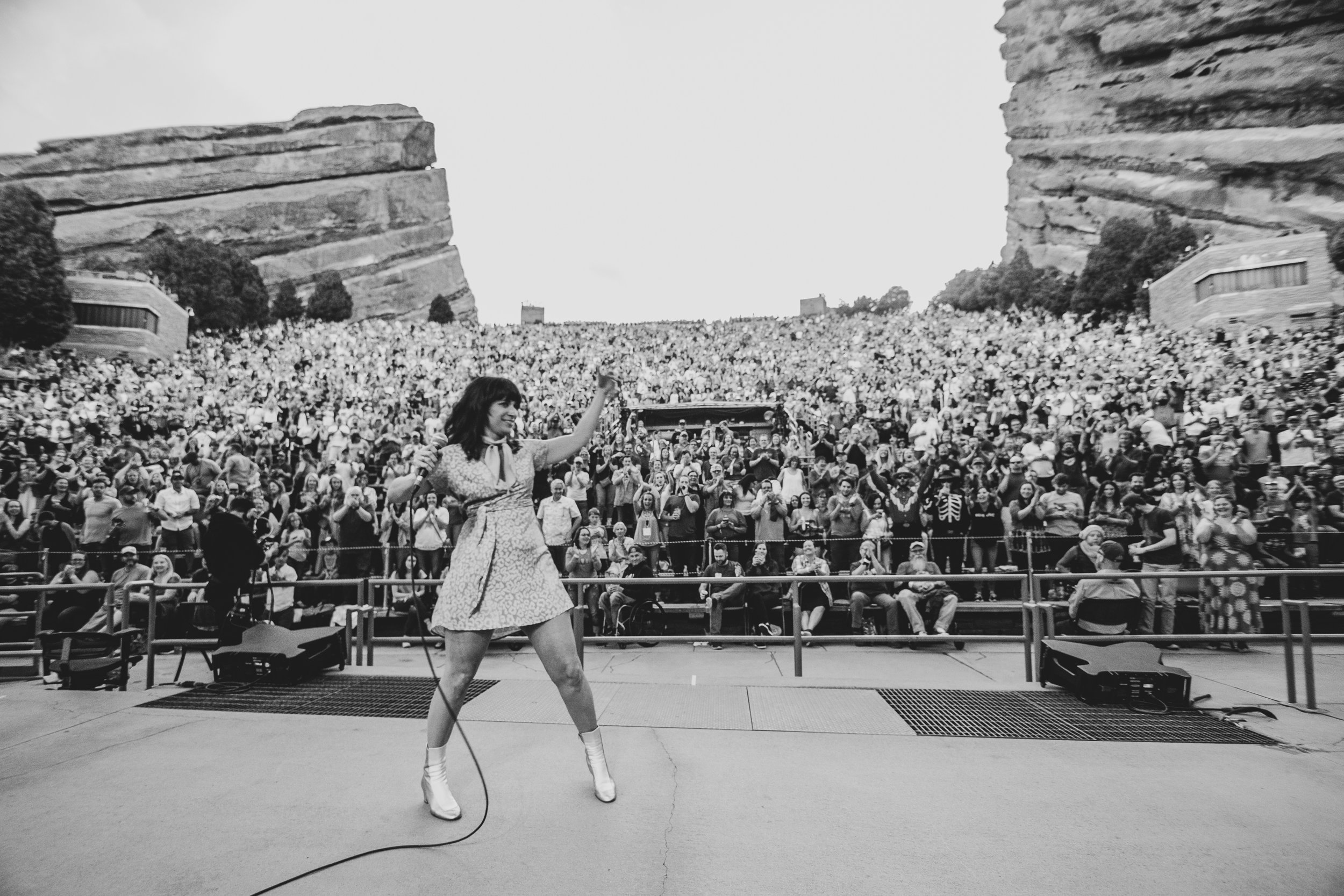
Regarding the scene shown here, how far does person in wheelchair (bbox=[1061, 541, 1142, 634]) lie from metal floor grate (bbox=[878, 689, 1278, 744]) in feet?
5.17

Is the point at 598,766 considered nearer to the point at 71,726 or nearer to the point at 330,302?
the point at 71,726

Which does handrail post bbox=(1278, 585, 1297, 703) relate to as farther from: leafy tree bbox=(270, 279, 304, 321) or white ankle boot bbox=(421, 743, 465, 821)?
leafy tree bbox=(270, 279, 304, 321)

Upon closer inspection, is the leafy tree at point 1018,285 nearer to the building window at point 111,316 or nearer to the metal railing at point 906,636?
the metal railing at point 906,636

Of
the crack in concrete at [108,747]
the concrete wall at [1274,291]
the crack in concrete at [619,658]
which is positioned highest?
the concrete wall at [1274,291]

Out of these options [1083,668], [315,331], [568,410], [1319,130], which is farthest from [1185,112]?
[1083,668]

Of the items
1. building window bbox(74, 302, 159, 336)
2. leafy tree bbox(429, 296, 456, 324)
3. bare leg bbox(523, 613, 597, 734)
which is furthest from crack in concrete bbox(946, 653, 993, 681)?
leafy tree bbox(429, 296, 456, 324)

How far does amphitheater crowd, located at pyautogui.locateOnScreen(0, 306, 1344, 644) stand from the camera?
26.3 feet

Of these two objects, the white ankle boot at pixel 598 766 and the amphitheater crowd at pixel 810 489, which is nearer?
the white ankle boot at pixel 598 766

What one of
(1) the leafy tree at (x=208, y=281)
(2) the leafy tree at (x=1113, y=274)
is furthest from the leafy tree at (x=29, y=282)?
(2) the leafy tree at (x=1113, y=274)

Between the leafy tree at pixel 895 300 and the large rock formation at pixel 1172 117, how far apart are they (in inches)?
552

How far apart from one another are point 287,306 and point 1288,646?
6499 cm

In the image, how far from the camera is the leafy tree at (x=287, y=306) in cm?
5759

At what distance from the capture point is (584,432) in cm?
334

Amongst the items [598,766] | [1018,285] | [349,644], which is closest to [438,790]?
[598,766]
